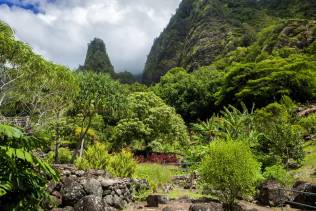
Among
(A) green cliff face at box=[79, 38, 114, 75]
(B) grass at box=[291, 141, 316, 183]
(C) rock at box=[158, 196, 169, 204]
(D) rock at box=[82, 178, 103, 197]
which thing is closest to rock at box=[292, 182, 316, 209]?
(B) grass at box=[291, 141, 316, 183]

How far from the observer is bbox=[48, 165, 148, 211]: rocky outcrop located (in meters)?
15.3

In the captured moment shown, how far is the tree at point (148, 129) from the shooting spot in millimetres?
37656

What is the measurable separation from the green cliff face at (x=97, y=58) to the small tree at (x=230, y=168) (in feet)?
305

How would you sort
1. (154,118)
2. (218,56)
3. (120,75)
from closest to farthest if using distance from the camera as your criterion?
1. (154,118)
2. (218,56)
3. (120,75)

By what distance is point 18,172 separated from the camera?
14.8ft

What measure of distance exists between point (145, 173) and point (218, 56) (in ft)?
242

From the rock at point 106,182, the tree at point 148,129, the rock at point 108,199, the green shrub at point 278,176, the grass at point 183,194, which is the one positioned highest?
the tree at point 148,129

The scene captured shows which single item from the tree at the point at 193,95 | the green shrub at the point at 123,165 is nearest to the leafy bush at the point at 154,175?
the green shrub at the point at 123,165

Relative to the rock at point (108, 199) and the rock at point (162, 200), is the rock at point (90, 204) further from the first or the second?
the rock at point (162, 200)

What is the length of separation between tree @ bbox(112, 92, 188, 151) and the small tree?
2085 cm

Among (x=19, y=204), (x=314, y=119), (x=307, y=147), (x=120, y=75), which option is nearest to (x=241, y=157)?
(x=19, y=204)

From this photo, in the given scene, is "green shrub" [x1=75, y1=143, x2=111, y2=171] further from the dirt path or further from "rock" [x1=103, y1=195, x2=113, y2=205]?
"rock" [x1=103, y1=195, x2=113, y2=205]

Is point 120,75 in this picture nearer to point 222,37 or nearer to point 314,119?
point 222,37

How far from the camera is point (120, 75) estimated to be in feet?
381
